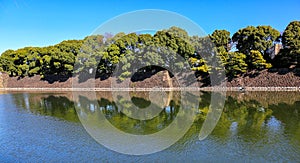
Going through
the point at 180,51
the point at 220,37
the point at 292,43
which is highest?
the point at 220,37

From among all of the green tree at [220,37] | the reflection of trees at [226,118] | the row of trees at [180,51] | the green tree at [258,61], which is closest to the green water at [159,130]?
the reflection of trees at [226,118]

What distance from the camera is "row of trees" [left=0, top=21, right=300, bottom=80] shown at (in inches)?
1167

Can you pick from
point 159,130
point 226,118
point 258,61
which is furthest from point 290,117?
point 258,61

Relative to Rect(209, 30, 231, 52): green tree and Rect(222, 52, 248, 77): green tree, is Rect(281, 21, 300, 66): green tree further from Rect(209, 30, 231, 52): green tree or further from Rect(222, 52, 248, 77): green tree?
Rect(209, 30, 231, 52): green tree

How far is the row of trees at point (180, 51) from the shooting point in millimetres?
29641

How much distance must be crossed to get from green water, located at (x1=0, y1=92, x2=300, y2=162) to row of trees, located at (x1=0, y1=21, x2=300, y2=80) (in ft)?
35.1

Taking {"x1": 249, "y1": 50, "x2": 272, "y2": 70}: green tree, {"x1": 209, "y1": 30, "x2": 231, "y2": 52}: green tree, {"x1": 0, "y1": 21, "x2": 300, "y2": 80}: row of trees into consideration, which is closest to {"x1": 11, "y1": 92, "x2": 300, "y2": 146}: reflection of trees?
{"x1": 249, "y1": 50, "x2": 272, "y2": 70}: green tree

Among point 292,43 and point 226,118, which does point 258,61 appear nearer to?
point 292,43

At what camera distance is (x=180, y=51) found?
3244 centimetres

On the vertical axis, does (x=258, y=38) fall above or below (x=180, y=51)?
above

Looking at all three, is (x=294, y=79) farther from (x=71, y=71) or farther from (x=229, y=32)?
(x=71, y=71)

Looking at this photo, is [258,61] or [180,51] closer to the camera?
[258,61]

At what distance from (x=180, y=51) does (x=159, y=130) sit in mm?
21098

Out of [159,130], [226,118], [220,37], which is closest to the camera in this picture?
[159,130]
